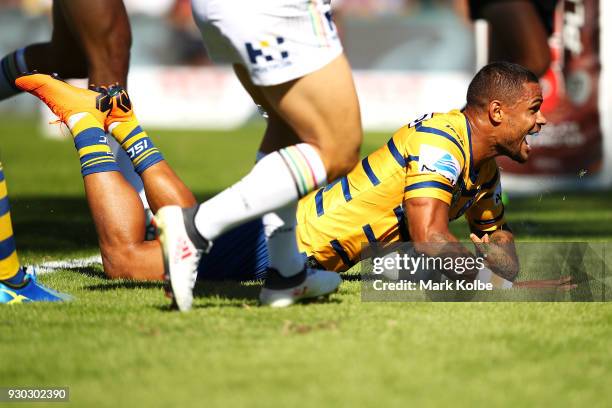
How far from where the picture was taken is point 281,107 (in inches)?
138

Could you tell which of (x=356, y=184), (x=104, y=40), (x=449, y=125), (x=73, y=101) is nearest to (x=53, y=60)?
(x=104, y=40)

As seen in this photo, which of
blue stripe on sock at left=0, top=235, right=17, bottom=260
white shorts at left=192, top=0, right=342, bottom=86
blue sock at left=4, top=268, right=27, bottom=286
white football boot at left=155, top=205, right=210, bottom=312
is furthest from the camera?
blue sock at left=4, top=268, right=27, bottom=286

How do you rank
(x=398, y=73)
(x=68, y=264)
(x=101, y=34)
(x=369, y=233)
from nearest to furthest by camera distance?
(x=369, y=233)
(x=101, y=34)
(x=68, y=264)
(x=398, y=73)

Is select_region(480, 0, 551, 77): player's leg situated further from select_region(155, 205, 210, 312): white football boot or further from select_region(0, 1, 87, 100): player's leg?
select_region(155, 205, 210, 312): white football boot

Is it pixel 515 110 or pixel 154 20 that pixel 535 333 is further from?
pixel 154 20

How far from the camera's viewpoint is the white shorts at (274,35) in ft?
11.2

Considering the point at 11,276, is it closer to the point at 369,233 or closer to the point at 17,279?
the point at 17,279

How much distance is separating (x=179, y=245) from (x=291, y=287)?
1.63 ft

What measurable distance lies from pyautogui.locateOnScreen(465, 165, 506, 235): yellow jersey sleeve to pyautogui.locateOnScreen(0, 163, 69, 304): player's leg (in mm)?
1760

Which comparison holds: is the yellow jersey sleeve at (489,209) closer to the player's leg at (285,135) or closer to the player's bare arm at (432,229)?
the player's bare arm at (432,229)

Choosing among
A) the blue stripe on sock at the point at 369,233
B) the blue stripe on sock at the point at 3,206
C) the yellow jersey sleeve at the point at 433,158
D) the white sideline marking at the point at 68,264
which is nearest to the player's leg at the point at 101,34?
the white sideline marking at the point at 68,264

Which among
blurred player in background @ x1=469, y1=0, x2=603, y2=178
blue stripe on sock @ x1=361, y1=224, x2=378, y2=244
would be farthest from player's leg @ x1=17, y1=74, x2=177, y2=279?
blurred player in background @ x1=469, y1=0, x2=603, y2=178

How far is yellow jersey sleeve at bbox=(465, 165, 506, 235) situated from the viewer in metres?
4.46

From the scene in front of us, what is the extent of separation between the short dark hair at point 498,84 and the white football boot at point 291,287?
39.8 inches
